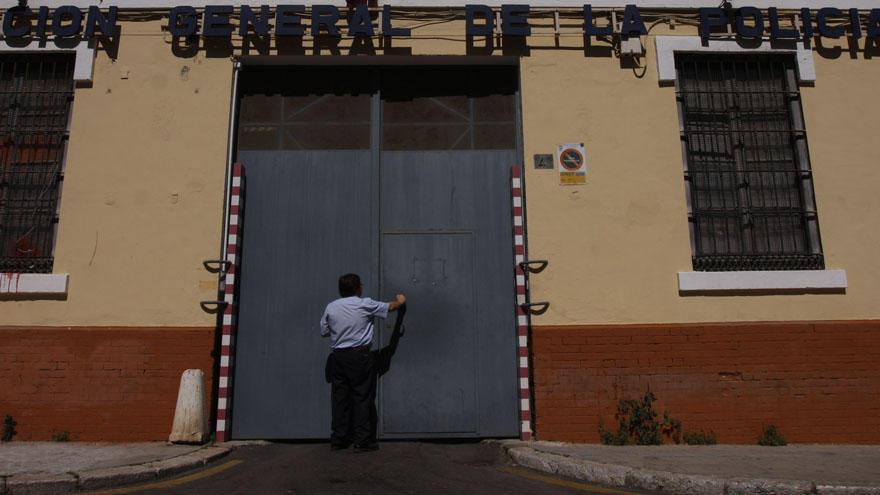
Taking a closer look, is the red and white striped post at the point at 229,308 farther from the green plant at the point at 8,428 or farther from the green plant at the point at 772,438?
the green plant at the point at 772,438

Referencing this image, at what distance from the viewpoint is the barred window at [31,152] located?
682cm

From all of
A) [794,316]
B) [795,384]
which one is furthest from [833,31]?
[795,384]

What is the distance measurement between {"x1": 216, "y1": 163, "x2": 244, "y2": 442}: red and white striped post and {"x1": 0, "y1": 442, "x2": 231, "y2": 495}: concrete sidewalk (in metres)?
0.41

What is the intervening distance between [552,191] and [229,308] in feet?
12.1

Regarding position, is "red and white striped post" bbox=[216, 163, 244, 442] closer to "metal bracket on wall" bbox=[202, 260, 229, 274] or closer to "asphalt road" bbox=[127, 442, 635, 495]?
"metal bracket on wall" bbox=[202, 260, 229, 274]

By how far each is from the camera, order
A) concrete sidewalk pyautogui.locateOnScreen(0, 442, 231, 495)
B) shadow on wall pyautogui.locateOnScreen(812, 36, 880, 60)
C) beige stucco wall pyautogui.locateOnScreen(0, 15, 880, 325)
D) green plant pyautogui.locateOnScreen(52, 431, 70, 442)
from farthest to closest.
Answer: shadow on wall pyautogui.locateOnScreen(812, 36, 880, 60) → beige stucco wall pyautogui.locateOnScreen(0, 15, 880, 325) → green plant pyautogui.locateOnScreen(52, 431, 70, 442) → concrete sidewalk pyautogui.locateOnScreen(0, 442, 231, 495)

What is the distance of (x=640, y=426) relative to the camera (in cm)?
629

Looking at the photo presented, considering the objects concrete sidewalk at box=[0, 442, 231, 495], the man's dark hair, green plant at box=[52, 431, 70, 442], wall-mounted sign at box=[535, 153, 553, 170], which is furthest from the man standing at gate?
green plant at box=[52, 431, 70, 442]

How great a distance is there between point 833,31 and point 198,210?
7.51 metres

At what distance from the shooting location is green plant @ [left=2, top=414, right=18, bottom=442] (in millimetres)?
6227

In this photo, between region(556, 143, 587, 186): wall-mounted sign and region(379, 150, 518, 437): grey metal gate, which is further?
region(556, 143, 587, 186): wall-mounted sign

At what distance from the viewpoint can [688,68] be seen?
24.2 feet

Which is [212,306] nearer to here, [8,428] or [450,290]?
[8,428]

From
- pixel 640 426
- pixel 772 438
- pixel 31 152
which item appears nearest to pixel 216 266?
pixel 31 152
